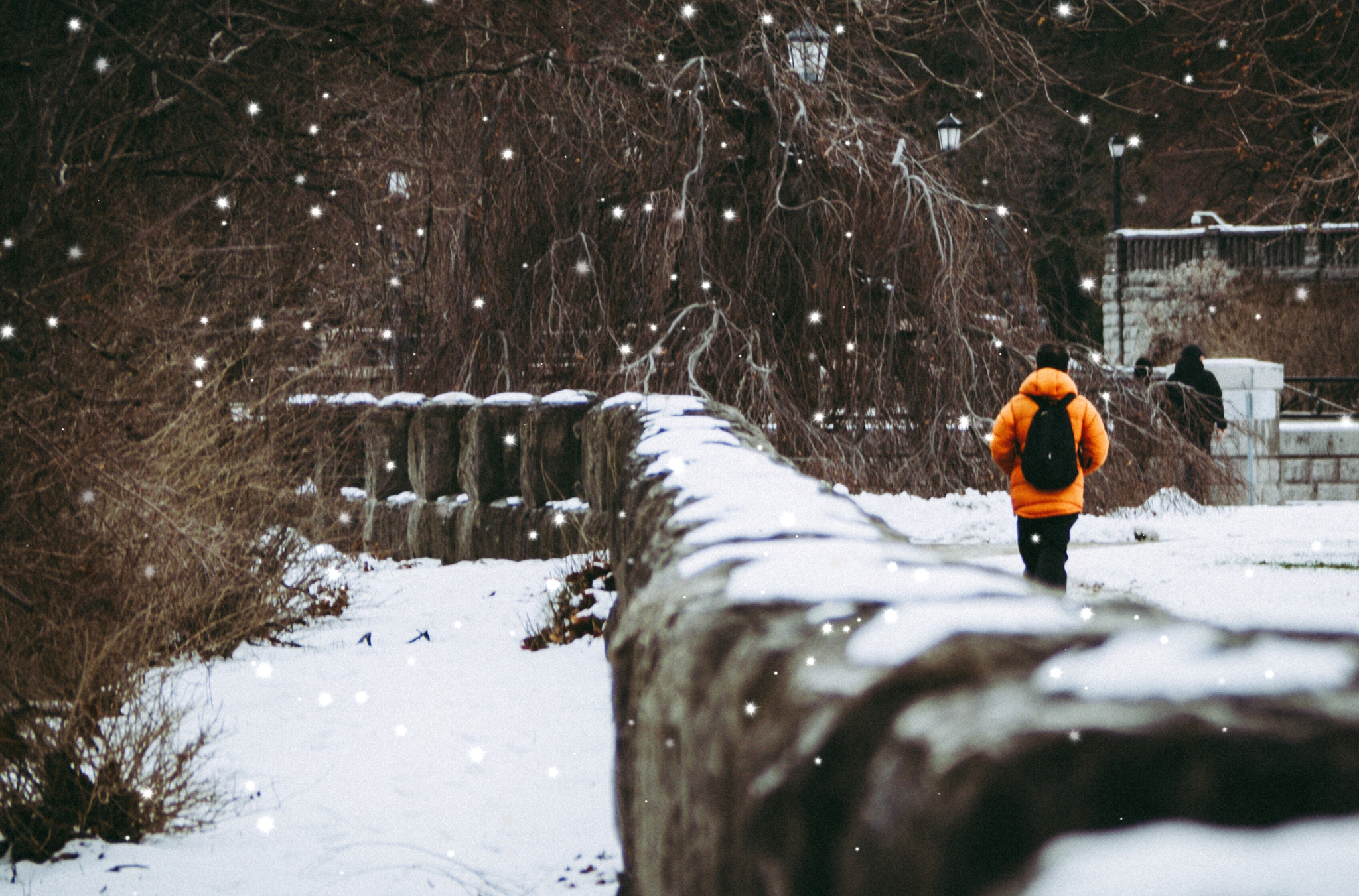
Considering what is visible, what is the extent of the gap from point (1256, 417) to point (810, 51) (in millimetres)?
9468

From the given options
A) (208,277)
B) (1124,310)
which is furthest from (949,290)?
(1124,310)

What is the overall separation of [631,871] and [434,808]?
2.35 metres

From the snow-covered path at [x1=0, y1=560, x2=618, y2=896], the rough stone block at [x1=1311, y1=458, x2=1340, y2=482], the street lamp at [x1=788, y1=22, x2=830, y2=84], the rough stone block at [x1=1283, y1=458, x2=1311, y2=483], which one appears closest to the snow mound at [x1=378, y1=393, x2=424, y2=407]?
the snow-covered path at [x1=0, y1=560, x2=618, y2=896]

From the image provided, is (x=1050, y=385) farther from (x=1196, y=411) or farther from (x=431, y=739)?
(x=1196, y=411)

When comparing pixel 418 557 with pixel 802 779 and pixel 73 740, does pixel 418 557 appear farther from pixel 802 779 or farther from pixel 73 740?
pixel 802 779

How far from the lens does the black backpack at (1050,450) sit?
695 cm

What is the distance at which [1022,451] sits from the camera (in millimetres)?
7082

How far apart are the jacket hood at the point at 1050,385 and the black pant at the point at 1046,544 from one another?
685 millimetres

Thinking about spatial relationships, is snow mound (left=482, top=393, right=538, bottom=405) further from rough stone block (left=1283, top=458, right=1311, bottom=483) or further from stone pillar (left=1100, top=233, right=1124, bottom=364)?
stone pillar (left=1100, top=233, right=1124, bottom=364)

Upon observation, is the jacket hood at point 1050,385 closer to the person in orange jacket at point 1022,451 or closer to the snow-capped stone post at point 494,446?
the person in orange jacket at point 1022,451

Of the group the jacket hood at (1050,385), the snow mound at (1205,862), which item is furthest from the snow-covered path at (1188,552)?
the snow mound at (1205,862)

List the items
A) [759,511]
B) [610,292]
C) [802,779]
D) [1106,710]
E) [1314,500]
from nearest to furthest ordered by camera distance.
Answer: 1. [1106,710]
2. [802,779]
3. [759,511]
4. [610,292]
5. [1314,500]

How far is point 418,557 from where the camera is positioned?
10.2m

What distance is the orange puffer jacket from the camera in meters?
7.06
